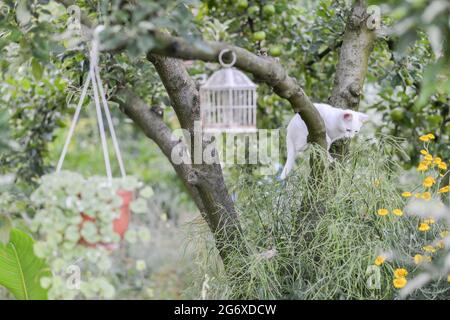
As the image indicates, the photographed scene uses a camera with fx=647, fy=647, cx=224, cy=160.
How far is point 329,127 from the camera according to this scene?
1832 millimetres

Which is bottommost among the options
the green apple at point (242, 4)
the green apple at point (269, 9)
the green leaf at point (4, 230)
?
the green leaf at point (4, 230)

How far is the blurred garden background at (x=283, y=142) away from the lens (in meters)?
1.22

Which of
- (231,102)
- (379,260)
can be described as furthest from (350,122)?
(231,102)

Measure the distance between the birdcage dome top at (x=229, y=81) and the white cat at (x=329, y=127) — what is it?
0.45 metres

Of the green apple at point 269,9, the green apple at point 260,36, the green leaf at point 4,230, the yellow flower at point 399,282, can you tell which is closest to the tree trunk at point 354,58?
the green apple at point 260,36

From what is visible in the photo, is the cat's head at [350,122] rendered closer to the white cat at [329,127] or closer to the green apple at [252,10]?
the white cat at [329,127]

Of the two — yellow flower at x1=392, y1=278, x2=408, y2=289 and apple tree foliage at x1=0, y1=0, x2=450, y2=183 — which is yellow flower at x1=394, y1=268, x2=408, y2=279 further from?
apple tree foliage at x1=0, y1=0, x2=450, y2=183

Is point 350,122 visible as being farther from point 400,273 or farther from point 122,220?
point 122,220

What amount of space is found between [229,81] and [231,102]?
8cm

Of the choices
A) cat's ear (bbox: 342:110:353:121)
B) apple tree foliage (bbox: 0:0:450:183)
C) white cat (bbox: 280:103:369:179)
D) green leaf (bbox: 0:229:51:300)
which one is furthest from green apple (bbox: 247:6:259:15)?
green leaf (bbox: 0:229:51:300)

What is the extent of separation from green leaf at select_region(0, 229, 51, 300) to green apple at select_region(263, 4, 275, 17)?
1.29 m

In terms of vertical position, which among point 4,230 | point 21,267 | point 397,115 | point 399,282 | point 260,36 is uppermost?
point 260,36
